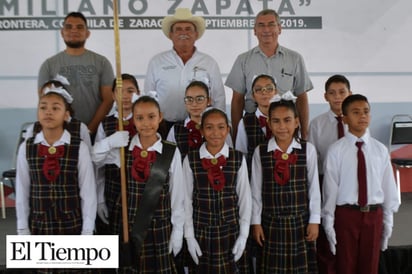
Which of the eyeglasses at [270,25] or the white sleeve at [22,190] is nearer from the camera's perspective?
the white sleeve at [22,190]

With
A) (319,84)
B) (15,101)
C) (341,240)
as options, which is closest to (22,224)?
(341,240)

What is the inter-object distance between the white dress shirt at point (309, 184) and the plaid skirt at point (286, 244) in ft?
0.20

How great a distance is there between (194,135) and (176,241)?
25.4 inches

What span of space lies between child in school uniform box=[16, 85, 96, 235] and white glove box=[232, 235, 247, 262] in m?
0.78

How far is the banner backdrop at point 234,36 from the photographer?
15.6ft

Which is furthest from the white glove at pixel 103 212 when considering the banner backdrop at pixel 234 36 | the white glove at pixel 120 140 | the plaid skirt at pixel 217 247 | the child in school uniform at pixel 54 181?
the banner backdrop at pixel 234 36

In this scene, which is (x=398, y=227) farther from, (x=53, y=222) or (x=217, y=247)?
(x=53, y=222)

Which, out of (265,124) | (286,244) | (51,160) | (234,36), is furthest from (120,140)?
(234,36)

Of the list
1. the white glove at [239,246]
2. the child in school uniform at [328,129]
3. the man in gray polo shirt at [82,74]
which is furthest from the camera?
the man in gray polo shirt at [82,74]

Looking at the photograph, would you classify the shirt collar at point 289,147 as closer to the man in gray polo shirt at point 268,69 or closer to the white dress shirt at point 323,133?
the white dress shirt at point 323,133

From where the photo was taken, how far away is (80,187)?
2555 mm

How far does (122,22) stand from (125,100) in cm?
215

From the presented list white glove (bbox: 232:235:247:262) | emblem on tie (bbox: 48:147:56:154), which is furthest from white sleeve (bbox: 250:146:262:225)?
emblem on tie (bbox: 48:147:56:154)

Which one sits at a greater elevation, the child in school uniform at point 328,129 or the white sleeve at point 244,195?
the child in school uniform at point 328,129
